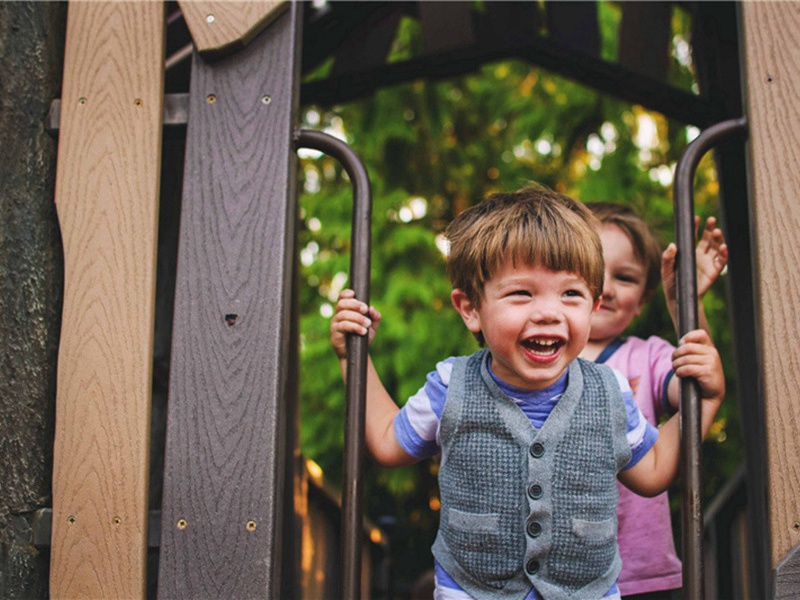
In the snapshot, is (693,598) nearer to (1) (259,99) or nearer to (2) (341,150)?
(2) (341,150)

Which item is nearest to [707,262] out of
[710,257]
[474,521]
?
[710,257]

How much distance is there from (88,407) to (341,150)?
2.51 ft

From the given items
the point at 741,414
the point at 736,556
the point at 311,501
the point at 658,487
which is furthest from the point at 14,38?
the point at 736,556

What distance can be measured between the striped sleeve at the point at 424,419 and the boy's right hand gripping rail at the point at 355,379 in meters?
0.17

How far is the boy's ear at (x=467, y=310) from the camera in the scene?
1.87 meters

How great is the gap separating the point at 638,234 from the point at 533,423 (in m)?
1.04

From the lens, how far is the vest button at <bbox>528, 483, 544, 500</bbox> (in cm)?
170

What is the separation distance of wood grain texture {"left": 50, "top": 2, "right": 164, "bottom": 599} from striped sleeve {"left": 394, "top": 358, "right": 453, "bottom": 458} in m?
0.56

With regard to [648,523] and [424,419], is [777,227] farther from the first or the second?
[648,523]

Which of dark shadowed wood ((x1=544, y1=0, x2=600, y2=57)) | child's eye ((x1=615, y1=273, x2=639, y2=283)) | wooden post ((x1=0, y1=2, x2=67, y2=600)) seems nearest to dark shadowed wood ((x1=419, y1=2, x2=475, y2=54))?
dark shadowed wood ((x1=544, y1=0, x2=600, y2=57))

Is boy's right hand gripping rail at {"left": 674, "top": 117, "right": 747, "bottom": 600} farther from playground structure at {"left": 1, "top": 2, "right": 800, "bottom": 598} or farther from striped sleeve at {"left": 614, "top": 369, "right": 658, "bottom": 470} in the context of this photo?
striped sleeve at {"left": 614, "top": 369, "right": 658, "bottom": 470}

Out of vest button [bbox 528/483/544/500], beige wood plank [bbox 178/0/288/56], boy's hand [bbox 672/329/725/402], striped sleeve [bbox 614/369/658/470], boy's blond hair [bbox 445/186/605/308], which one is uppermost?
beige wood plank [bbox 178/0/288/56]

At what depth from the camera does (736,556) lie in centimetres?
350

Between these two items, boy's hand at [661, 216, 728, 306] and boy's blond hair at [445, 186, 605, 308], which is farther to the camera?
boy's hand at [661, 216, 728, 306]
